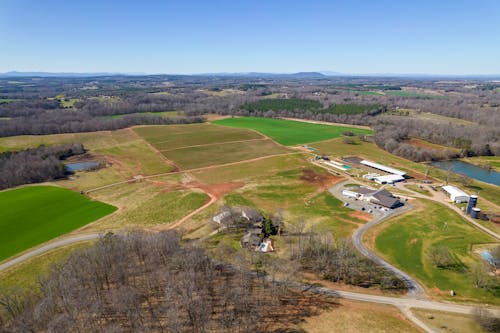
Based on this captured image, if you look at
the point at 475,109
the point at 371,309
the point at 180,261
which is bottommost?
the point at 371,309

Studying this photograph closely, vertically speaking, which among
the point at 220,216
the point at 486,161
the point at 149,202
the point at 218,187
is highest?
the point at 486,161

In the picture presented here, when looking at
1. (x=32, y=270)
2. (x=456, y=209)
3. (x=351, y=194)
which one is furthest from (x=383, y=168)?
(x=32, y=270)

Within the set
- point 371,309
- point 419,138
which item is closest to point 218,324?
point 371,309

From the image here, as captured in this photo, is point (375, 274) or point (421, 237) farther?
point (421, 237)

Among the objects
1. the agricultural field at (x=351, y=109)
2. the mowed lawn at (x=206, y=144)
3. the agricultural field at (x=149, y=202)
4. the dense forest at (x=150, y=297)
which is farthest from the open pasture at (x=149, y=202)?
the agricultural field at (x=351, y=109)

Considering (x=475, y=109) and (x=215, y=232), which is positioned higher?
(x=475, y=109)

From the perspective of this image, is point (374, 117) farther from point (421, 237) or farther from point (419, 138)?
point (421, 237)

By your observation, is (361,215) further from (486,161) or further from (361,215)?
(486,161)

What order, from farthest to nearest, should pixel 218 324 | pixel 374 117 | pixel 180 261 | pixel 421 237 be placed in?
pixel 374 117 < pixel 421 237 < pixel 180 261 < pixel 218 324
